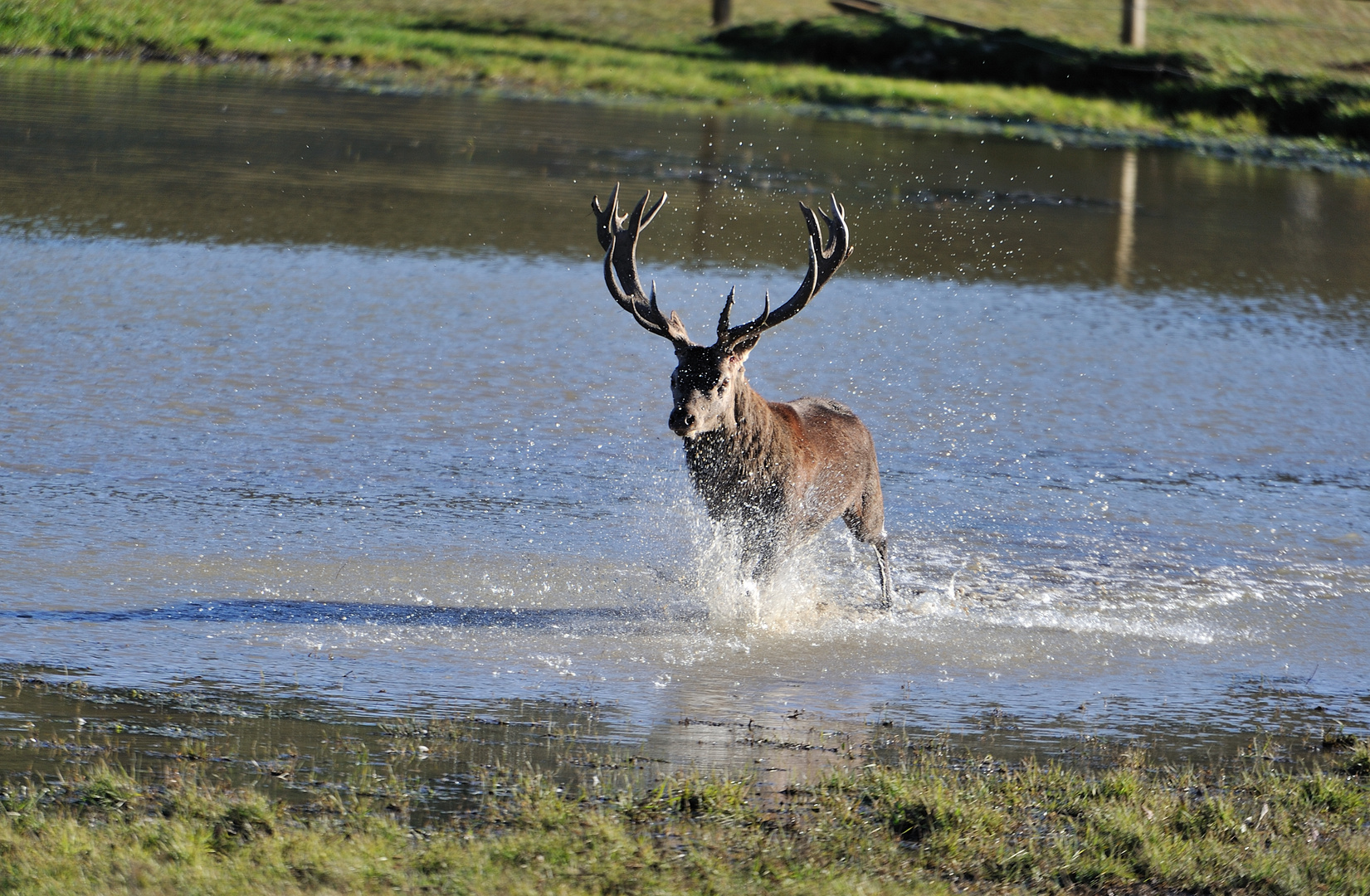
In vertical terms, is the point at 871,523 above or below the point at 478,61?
below

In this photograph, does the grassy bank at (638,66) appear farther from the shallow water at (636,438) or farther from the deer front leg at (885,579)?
the deer front leg at (885,579)

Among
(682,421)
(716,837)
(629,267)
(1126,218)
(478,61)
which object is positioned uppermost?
(478,61)

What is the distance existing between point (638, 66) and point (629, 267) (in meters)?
24.7

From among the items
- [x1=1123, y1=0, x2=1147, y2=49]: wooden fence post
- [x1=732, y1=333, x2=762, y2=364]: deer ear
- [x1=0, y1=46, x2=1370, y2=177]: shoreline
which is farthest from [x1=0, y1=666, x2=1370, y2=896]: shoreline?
[x1=1123, y1=0, x2=1147, y2=49]: wooden fence post

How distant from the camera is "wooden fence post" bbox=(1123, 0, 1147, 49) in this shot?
35500 millimetres

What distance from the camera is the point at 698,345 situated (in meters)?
7.79

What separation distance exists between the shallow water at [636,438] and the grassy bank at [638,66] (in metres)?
6.99

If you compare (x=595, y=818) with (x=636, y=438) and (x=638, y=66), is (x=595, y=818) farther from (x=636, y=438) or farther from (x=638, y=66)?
(x=638, y=66)

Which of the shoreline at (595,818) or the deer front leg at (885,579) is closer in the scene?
the shoreline at (595,818)

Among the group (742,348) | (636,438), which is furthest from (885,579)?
(636,438)

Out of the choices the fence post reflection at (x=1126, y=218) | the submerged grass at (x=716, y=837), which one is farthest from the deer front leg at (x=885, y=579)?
the fence post reflection at (x=1126, y=218)

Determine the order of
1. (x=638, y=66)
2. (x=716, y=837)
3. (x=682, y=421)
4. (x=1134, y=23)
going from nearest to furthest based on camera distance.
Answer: (x=716, y=837) < (x=682, y=421) < (x=638, y=66) < (x=1134, y=23)

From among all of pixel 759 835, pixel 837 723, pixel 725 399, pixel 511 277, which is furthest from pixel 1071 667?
pixel 511 277

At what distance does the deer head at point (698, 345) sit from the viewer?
7.45 meters
